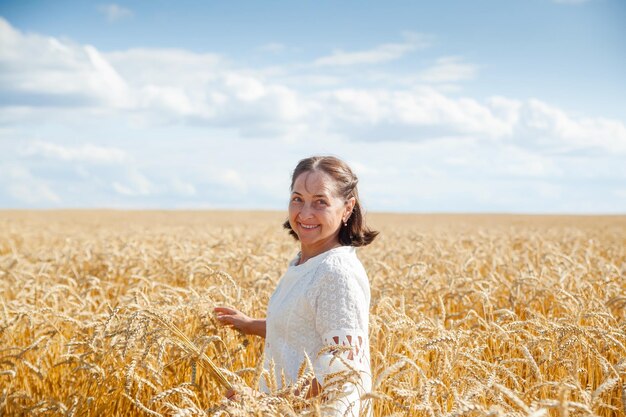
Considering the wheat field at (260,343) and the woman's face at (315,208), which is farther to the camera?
the woman's face at (315,208)

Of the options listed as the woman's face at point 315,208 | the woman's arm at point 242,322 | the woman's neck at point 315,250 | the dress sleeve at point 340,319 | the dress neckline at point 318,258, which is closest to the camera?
the dress sleeve at point 340,319

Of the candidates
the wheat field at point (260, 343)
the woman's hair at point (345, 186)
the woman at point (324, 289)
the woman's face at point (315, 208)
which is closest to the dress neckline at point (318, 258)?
the woman at point (324, 289)

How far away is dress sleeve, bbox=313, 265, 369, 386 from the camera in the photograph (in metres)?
2.39

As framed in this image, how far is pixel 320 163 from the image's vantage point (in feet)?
9.41

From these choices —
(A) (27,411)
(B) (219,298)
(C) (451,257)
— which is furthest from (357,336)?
(C) (451,257)

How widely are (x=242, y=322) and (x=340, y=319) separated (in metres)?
0.99

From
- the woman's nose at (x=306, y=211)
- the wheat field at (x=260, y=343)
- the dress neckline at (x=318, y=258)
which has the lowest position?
the wheat field at (x=260, y=343)

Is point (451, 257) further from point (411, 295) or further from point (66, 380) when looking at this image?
point (66, 380)

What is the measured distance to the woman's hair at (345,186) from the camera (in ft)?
9.36

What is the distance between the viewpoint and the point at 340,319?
2.44m

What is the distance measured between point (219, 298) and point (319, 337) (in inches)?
102

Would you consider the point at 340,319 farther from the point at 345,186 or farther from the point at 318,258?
the point at 345,186

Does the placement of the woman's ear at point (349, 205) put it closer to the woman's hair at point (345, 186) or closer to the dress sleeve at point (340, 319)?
the woman's hair at point (345, 186)

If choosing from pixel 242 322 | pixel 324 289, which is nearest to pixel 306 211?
pixel 324 289
